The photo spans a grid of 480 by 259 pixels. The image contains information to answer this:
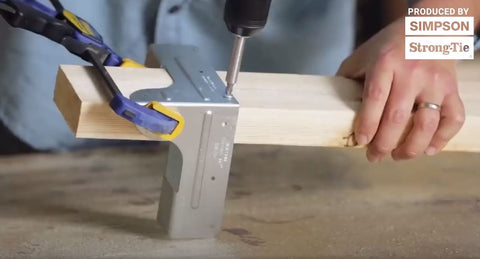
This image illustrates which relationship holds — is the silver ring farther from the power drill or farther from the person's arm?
the power drill

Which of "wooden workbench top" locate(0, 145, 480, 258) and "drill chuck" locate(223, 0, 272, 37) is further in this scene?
"wooden workbench top" locate(0, 145, 480, 258)

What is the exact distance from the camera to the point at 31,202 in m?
0.86

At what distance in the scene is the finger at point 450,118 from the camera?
823 millimetres

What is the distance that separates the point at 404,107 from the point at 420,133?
3cm

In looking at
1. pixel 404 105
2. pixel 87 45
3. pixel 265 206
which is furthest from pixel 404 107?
pixel 87 45

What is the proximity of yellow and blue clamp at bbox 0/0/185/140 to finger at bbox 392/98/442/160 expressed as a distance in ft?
0.75

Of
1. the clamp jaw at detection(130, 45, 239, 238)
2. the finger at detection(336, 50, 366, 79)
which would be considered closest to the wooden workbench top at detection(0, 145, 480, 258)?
the clamp jaw at detection(130, 45, 239, 238)

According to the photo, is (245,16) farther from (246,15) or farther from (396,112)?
(396,112)

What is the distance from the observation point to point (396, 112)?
2.65 ft

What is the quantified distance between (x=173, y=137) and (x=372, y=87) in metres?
0.20

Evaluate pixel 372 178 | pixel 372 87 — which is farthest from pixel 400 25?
pixel 372 178

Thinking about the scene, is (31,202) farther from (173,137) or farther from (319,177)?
(319,177)

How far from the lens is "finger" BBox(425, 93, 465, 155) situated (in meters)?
0.82

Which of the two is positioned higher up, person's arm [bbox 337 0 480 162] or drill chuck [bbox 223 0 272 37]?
drill chuck [bbox 223 0 272 37]
